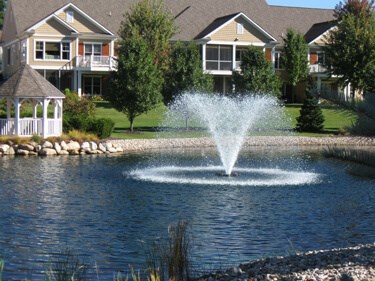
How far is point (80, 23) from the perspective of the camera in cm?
5297

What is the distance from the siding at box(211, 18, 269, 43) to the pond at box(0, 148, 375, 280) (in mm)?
30637

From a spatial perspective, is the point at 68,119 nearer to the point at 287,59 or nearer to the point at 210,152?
the point at 210,152

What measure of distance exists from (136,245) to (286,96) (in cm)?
4705

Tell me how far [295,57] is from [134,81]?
19.7 metres

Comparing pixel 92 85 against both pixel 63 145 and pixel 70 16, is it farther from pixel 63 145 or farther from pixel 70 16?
pixel 63 145

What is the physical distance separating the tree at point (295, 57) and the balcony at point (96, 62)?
13732 millimetres

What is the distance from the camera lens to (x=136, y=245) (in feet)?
42.9

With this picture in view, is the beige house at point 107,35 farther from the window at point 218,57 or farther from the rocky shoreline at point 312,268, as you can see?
the rocky shoreline at point 312,268

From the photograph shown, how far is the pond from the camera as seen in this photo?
12.4 m

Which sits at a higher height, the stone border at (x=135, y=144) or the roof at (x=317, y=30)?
the roof at (x=317, y=30)

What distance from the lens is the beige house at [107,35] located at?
52000 millimetres

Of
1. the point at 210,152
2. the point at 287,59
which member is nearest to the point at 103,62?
the point at 287,59

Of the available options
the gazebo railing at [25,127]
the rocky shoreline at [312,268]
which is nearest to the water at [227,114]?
the gazebo railing at [25,127]

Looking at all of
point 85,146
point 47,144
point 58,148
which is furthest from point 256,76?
point 47,144
